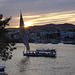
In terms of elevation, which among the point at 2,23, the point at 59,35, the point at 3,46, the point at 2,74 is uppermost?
the point at 2,23

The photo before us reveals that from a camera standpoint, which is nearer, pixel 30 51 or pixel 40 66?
pixel 40 66

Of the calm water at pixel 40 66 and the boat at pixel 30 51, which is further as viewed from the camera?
the boat at pixel 30 51

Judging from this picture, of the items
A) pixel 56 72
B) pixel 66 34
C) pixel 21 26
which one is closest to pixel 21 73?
pixel 56 72

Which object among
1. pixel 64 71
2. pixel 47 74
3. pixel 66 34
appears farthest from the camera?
pixel 66 34

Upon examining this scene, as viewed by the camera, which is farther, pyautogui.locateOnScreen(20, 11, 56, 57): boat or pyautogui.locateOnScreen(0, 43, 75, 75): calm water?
pyautogui.locateOnScreen(20, 11, 56, 57): boat

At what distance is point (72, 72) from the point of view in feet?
105

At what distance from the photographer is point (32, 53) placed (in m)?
54.8

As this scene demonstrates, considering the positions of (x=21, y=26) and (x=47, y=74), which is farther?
(x=21, y=26)

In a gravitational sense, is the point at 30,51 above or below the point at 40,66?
below

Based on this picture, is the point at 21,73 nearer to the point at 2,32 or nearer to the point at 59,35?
the point at 2,32

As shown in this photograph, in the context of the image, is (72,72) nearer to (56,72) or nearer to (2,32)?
(56,72)

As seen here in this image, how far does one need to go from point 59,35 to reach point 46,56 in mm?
122176

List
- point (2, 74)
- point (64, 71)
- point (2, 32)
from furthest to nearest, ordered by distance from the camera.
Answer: point (64, 71), point (2, 74), point (2, 32)

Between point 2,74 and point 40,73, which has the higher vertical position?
point 2,74
